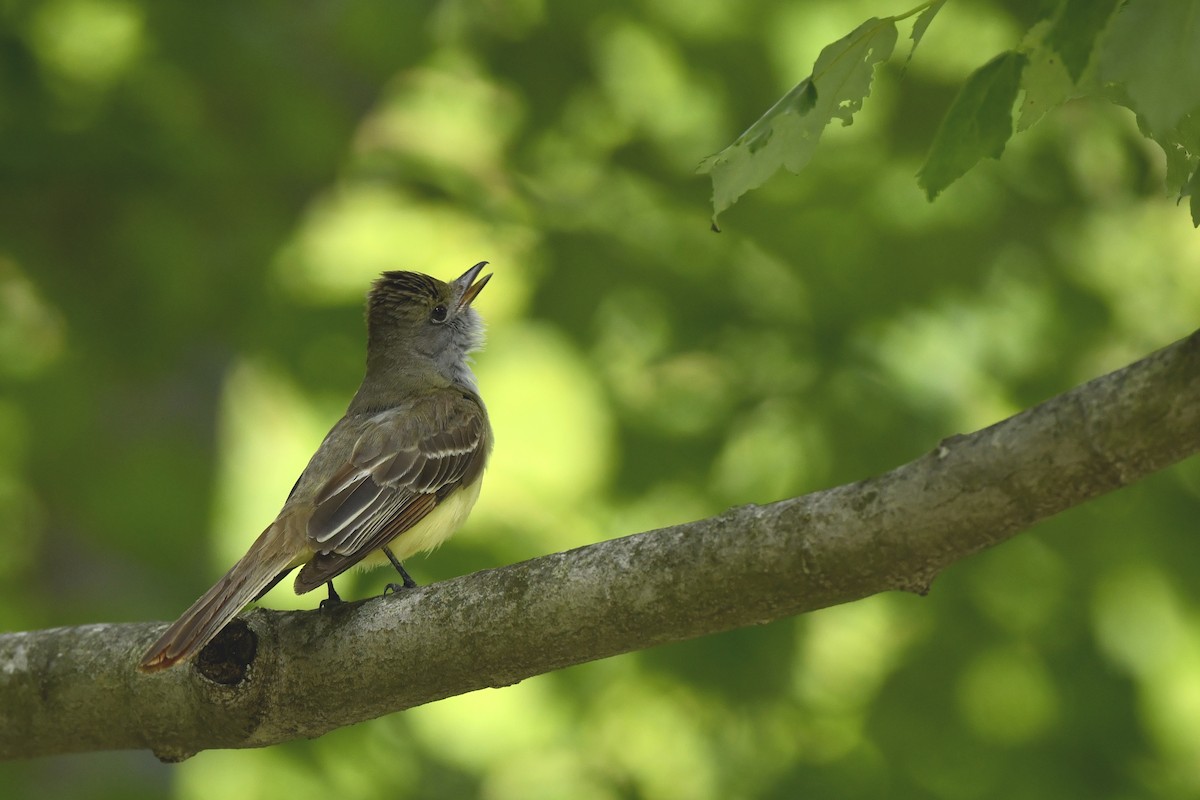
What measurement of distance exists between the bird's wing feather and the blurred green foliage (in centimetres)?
51

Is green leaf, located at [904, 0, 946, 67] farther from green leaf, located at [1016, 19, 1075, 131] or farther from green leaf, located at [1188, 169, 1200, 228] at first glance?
green leaf, located at [1188, 169, 1200, 228]

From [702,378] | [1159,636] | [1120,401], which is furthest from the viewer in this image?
[702,378]

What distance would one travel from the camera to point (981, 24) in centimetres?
581

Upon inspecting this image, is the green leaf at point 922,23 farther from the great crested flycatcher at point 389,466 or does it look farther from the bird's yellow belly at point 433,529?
the bird's yellow belly at point 433,529

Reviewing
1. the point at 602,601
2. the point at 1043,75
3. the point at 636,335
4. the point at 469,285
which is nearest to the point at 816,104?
the point at 1043,75

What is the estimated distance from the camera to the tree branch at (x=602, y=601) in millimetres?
2564

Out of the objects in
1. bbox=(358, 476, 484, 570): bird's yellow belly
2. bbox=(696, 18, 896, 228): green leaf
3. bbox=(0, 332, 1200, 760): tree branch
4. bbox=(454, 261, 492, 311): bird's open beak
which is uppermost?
bbox=(454, 261, 492, 311): bird's open beak

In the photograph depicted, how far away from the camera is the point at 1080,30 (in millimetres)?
2156

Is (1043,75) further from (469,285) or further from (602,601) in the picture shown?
(469,285)

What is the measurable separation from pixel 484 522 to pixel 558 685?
34.4 inches

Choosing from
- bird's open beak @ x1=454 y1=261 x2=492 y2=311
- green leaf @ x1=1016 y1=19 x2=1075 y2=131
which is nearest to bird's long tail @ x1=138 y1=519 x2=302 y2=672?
bird's open beak @ x1=454 y1=261 x2=492 y2=311

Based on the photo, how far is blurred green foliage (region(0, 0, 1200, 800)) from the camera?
574 cm

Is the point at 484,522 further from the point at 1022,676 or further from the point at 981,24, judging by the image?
the point at 981,24

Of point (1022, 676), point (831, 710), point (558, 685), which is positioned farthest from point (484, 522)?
point (1022, 676)
